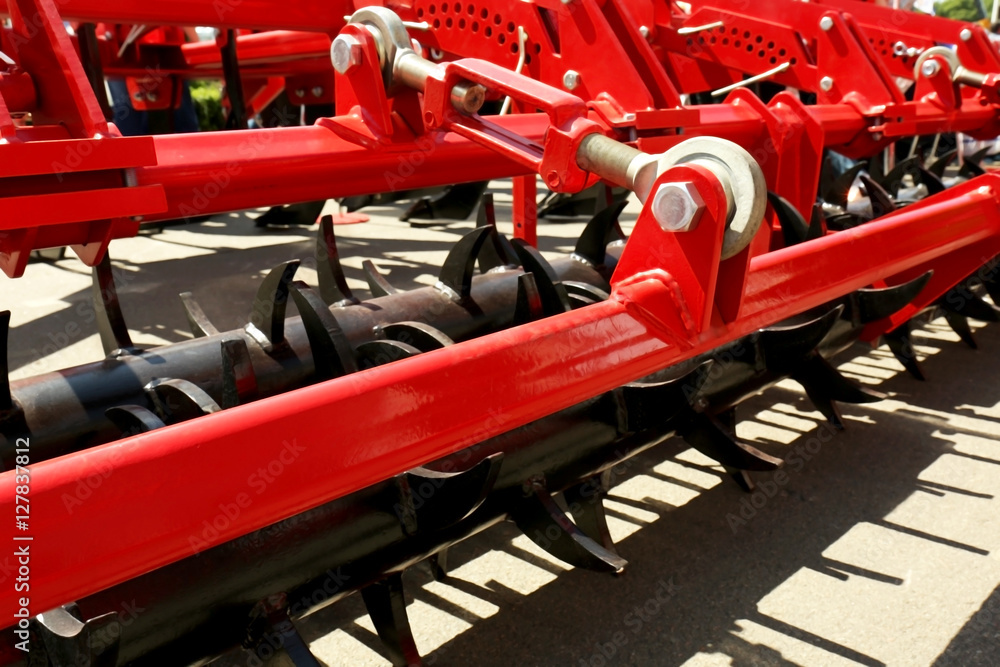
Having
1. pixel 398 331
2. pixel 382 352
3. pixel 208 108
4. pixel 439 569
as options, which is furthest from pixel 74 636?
pixel 208 108

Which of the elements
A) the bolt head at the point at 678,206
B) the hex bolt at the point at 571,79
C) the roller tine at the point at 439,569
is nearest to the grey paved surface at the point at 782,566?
the roller tine at the point at 439,569

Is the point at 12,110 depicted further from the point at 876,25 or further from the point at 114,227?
the point at 876,25

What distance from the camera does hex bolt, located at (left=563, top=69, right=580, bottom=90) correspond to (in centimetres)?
228

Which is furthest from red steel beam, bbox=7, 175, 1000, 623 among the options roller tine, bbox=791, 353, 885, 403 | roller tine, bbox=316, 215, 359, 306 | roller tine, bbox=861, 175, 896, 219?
roller tine, bbox=861, 175, 896, 219

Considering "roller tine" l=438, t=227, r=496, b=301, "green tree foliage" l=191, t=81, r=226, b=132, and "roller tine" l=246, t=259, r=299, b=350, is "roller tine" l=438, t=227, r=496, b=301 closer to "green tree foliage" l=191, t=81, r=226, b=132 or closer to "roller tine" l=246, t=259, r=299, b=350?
"roller tine" l=246, t=259, r=299, b=350

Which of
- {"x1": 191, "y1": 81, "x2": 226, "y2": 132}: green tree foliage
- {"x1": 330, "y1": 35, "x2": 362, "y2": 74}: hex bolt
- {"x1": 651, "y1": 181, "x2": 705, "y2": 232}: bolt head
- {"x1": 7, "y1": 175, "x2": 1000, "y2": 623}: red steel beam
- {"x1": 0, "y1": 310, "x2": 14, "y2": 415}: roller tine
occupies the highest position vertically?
{"x1": 330, "y1": 35, "x2": 362, "y2": 74}: hex bolt

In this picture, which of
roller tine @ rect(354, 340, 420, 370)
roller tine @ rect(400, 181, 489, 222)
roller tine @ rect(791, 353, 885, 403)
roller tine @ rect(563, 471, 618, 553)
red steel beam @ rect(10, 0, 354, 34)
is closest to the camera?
roller tine @ rect(354, 340, 420, 370)

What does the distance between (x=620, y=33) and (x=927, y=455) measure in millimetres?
1322

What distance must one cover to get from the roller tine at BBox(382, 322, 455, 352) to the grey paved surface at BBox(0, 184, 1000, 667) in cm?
50

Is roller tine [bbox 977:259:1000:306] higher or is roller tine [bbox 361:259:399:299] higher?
roller tine [bbox 361:259:399:299]

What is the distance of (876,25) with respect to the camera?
3.68 meters

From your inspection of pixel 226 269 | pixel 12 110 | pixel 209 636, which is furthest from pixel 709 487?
pixel 226 269

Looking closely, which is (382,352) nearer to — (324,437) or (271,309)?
(271,309)

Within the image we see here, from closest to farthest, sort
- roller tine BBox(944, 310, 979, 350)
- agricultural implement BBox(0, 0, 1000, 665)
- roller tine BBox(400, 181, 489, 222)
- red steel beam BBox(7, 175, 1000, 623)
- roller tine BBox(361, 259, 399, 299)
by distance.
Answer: red steel beam BBox(7, 175, 1000, 623) < agricultural implement BBox(0, 0, 1000, 665) < roller tine BBox(361, 259, 399, 299) < roller tine BBox(944, 310, 979, 350) < roller tine BBox(400, 181, 489, 222)
